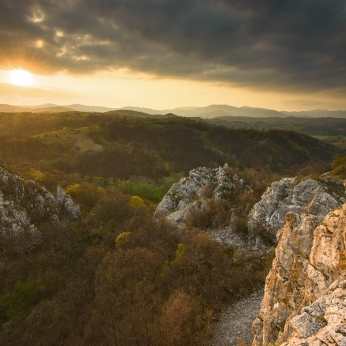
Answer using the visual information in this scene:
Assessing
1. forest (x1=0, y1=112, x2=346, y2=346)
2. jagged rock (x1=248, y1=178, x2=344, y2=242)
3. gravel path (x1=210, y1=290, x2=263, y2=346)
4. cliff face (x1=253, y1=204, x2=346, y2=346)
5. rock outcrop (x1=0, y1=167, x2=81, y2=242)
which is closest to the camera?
cliff face (x1=253, y1=204, x2=346, y2=346)

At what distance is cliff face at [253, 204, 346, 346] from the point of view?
27.1ft

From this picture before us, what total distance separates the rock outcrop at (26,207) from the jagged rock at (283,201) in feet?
114

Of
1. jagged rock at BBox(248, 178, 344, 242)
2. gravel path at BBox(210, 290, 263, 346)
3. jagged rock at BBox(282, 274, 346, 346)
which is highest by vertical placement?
jagged rock at BBox(282, 274, 346, 346)

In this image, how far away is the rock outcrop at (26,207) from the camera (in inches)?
1479

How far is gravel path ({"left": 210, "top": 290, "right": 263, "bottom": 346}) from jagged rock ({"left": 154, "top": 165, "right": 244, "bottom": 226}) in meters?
19.1

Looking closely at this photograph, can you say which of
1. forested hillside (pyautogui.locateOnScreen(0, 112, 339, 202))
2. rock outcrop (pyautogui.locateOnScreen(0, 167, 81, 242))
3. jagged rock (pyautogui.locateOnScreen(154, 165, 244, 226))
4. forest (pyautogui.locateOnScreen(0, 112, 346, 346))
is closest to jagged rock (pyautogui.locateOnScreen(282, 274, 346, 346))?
forest (pyautogui.locateOnScreen(0, 112, 346, 346))

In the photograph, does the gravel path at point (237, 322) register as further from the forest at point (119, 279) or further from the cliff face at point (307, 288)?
the cliff face at point (307, 288)

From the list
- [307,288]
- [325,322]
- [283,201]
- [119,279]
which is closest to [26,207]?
[119,279]

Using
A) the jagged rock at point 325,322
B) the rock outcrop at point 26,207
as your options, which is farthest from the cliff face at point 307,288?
the rock outcrop at point 26,207

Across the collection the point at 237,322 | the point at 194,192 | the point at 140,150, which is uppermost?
the point at 140,150

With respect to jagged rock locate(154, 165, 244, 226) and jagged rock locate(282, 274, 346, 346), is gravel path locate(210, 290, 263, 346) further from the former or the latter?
jagged rock locate(154, 165, 244, 226)

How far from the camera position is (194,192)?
49750 millimetres

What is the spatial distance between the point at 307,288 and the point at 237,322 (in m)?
11.1

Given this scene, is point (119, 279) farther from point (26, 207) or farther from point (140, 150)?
point (140, 150)
